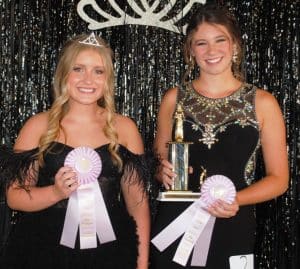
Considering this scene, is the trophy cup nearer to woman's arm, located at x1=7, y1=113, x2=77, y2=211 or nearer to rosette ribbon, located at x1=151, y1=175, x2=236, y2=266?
rosette ribbon, located at x1=151, y1=175, x2=236, y2=266

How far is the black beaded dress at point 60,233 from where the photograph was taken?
161cm

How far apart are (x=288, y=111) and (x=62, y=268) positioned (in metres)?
1.31

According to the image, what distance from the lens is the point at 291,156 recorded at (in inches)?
97.3

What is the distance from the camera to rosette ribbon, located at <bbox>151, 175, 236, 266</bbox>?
1.72m

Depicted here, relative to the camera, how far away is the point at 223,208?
1.66 meters

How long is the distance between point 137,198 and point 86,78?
0.42 m

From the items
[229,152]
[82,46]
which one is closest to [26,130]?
[82,46]

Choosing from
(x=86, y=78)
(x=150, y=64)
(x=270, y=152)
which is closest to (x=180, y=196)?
(x=270, y=152)

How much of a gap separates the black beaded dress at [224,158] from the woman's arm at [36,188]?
39cm

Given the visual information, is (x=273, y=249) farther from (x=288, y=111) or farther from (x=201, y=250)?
(x=201, y=250)

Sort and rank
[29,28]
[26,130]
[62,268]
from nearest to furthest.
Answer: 1. [62,268]
2. [26,130]
3. [29,28]

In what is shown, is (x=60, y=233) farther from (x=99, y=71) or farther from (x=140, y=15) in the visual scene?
(x=140, y=15)

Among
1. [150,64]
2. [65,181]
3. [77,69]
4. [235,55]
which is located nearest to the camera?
[65,181]

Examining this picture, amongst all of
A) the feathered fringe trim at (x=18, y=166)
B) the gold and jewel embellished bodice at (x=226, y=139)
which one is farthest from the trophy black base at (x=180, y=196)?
the feathered fringe trim at (x=18, y=166)
